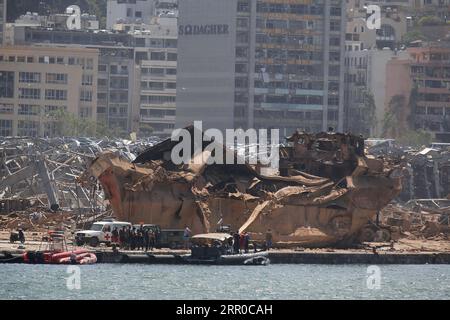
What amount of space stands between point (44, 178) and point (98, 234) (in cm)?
2065

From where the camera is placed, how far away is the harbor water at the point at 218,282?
3492 inches

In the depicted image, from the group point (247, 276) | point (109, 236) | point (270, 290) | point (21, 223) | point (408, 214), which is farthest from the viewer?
point (408, 214)

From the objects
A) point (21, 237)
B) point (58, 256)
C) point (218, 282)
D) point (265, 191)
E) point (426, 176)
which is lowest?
point (218, 282)

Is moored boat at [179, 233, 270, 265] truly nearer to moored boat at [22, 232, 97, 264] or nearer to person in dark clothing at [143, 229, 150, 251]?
person in dark clothing at [143, 229, 150, 251]

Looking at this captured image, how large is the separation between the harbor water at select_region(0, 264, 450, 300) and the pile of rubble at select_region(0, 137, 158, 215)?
65.2ft

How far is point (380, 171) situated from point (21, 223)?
2015cm

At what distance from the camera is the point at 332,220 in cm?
11044

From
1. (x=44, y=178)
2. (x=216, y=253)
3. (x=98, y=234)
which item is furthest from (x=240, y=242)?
(x=44, y=178)

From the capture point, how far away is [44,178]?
4943 inches

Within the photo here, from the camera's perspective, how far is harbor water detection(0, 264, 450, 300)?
88688 millimetres

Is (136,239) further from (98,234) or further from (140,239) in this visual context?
(98,234)

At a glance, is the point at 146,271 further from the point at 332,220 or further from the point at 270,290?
the point at 332,220

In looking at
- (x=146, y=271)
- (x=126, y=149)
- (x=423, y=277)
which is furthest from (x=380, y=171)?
(x=126, y=149)

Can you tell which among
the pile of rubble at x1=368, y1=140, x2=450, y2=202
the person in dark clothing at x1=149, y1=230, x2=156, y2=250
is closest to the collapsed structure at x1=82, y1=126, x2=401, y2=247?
the person in dark clothing at x1=149, y1=230, x2=156, y2=250
